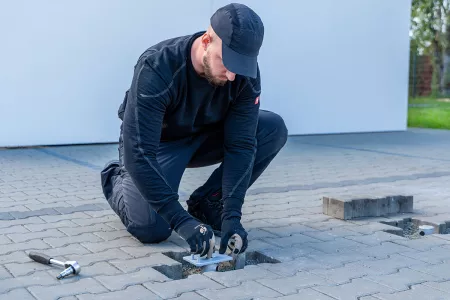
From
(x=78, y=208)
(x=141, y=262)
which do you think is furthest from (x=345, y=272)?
(x=78, y=208)

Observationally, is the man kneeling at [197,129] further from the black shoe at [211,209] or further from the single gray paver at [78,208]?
the single gray paver at [78,208]

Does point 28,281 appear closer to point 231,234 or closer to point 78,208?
point 231,234

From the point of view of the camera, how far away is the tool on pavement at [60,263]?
2955 mm

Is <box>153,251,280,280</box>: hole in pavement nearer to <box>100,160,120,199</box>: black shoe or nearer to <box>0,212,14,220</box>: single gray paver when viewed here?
<box>100,160,120,199</box>: black shoe

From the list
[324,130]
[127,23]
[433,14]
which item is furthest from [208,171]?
[433,14]

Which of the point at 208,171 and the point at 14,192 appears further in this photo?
the point at 208,171

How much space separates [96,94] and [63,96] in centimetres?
44

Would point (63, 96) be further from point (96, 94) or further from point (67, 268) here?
point (67, 268)

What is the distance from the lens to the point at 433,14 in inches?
1197

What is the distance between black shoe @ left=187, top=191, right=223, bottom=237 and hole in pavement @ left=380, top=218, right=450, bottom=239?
1.07m

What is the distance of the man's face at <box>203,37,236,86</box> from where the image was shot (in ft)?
9.10

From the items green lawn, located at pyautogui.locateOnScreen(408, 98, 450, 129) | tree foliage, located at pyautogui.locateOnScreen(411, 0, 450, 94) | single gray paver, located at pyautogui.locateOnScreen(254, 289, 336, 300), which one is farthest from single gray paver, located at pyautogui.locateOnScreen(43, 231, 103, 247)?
tree foliage, located at pyautogui.locateOnScreen(411, 0, 450, 94)

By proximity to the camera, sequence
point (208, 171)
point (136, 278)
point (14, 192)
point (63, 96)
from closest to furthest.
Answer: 1. point (136, 278)
2. point (14, 192)
3. point (208, 171)
4. point (63, 96)

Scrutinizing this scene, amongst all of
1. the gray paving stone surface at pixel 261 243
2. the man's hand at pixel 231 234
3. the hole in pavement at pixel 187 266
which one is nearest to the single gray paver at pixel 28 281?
the gray paving stone surface at pixel 261 243
